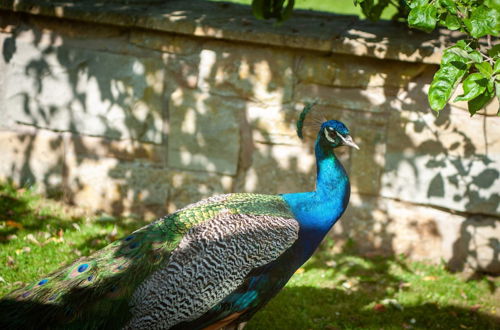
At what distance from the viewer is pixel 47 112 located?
4.59 metres

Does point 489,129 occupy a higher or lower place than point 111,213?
higher

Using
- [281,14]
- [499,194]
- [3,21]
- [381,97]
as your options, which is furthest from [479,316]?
[3,21]

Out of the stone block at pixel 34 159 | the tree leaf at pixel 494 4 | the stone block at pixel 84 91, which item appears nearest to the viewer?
the tree leaf at pixel 494 4

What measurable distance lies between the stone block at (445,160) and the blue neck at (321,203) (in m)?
1.08

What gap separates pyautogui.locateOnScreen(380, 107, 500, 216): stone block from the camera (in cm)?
400

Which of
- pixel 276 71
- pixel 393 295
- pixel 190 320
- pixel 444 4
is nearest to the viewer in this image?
pixel 444 4

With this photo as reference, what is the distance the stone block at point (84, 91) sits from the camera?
4.43m

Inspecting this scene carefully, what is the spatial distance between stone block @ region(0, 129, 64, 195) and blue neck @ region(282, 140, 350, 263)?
217cm

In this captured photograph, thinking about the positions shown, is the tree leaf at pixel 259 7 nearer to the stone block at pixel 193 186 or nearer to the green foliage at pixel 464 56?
the stone block at pixel 193 186

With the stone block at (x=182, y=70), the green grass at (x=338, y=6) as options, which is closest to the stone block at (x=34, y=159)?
the stone block at (x=182, y=70)

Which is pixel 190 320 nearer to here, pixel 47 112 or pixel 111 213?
pixel 111 213

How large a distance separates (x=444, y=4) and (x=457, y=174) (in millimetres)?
1830

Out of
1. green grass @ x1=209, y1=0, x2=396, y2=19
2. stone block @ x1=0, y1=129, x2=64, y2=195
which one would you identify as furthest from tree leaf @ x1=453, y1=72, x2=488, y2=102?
green grass @ x1=209, y1=0, x2=396, y2=19

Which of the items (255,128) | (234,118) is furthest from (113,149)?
(255,128)
